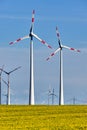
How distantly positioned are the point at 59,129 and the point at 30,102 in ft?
191

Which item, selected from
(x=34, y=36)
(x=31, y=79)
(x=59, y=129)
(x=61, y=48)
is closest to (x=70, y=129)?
(x=59, y=129)

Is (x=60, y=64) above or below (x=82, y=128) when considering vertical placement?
above

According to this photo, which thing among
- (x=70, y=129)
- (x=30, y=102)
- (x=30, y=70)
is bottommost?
(x=70, y=129)

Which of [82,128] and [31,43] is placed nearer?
[82,128]

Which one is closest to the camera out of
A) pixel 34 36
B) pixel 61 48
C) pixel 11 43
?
pixel 11 43

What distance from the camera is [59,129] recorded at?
1265 inches

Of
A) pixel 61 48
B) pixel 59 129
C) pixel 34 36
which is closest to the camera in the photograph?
pixel 59 129

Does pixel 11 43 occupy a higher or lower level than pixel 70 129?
higher

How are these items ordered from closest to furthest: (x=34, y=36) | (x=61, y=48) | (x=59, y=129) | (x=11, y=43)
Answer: (x=59, y=129)
(x=11, y=43)
(x=34, y=36)
(x=61, y=48)

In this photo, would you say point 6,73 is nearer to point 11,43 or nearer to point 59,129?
point 11,43

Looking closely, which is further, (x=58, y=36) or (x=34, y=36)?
(x=58, y=36)

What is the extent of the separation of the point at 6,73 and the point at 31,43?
19.3m

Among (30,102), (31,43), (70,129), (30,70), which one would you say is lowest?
(70,129)

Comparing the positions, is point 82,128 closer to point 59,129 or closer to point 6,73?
point 59,129
